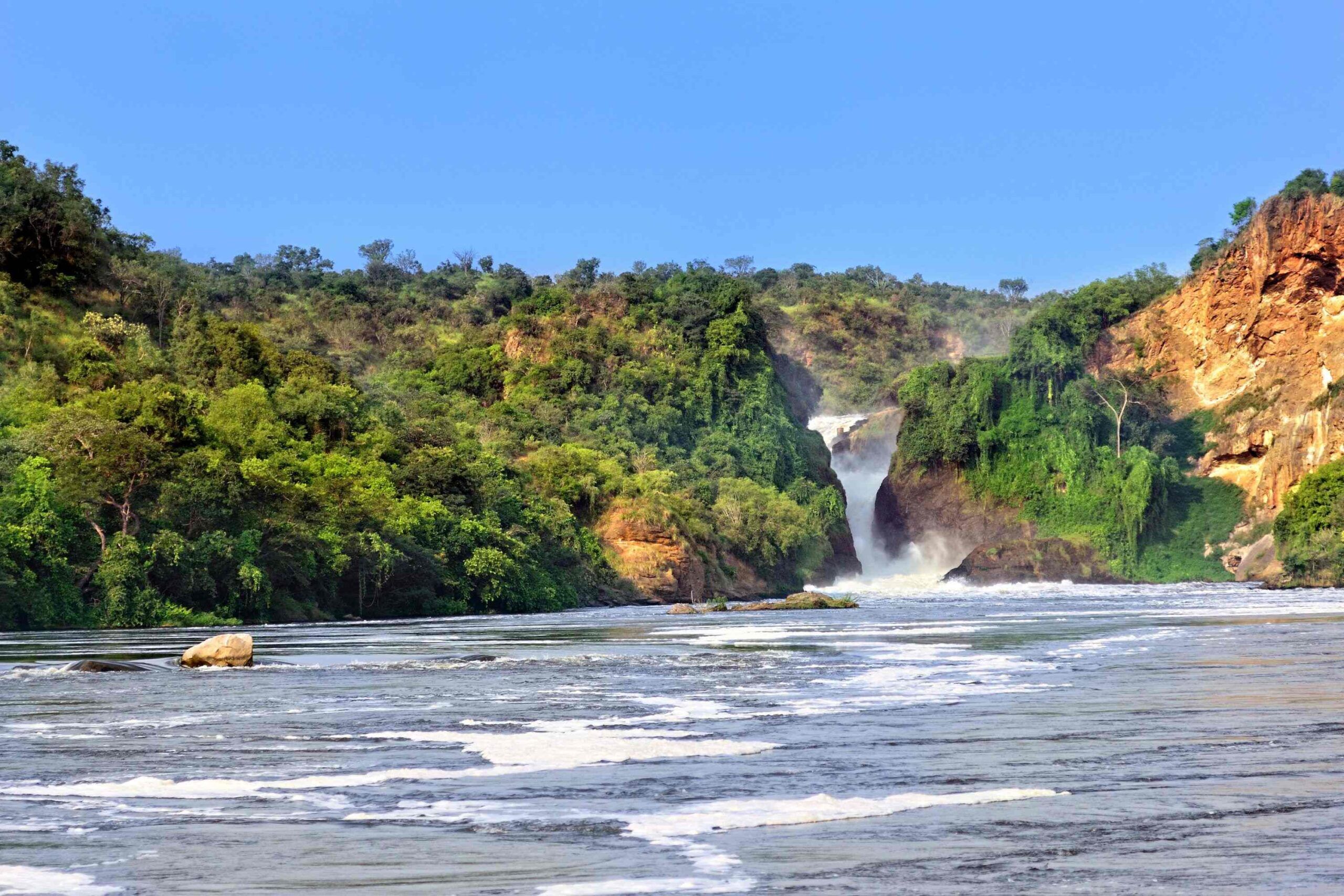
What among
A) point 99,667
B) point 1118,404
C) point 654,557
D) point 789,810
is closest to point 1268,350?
point 1118,404

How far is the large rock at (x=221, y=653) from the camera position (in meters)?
30.9

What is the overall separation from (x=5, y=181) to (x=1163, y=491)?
103 meters

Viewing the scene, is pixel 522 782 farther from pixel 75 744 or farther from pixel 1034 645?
pixel 1034 645

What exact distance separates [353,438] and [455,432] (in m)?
21.6

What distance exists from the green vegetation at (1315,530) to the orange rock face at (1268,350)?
28.6 m

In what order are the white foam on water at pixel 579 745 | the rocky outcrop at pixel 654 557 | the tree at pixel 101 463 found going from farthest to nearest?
the rocky outcrop at pixel 654 557 < the tree at pixel 101 463 < the white foam on water at pixel 579 745

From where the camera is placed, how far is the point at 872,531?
153250 millimetres

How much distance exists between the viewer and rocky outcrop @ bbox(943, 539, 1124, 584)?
422 feet

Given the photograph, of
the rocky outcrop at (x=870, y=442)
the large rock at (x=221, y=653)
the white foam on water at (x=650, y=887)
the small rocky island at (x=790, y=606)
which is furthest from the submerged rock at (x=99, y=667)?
the rocky outcrop at (x=870, y=442)

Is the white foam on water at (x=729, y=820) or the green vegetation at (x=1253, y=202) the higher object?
the green vegetation at (x=1253, y=202)

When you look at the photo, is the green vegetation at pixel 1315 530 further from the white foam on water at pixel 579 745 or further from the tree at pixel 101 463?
the white foam on water at pixel 579 745

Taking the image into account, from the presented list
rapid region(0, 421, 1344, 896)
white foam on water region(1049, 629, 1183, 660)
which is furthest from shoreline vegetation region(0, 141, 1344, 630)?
white foam on water region(1049, 629, 1183, 660)

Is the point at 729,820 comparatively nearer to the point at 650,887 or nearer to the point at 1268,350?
the point at 650,887

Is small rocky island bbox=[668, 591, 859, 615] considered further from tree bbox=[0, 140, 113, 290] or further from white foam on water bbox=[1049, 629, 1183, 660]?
tree bbox=[0, 140, 113, 290]
